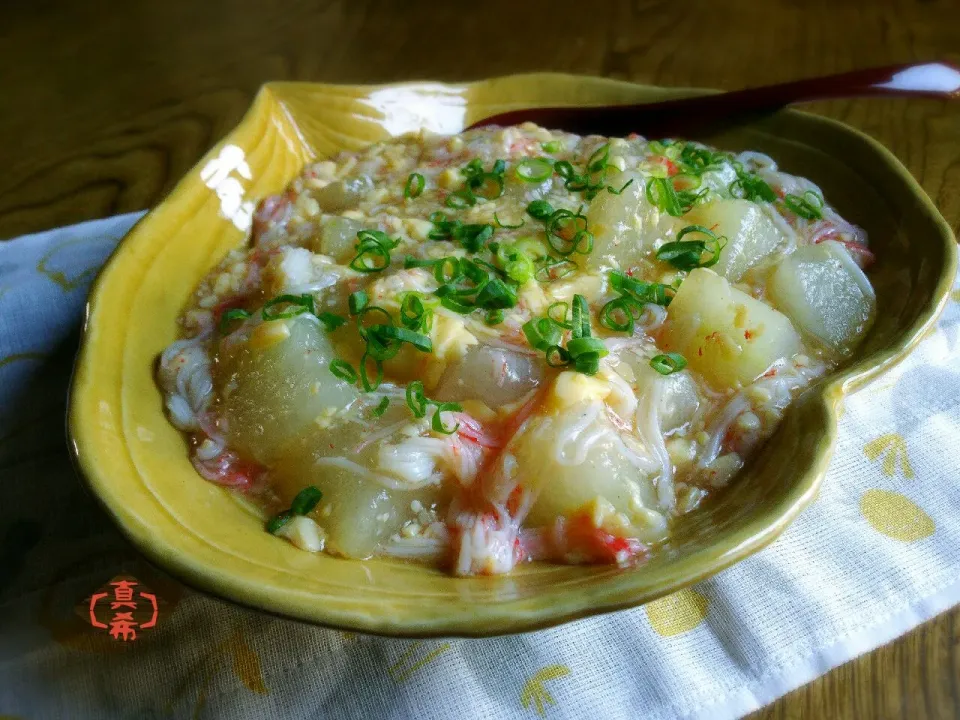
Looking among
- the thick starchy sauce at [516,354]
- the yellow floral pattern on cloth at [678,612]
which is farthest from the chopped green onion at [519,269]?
the yellow floral pattern on cloth at [678,612]

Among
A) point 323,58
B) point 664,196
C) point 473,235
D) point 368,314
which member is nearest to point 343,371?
point 368,314

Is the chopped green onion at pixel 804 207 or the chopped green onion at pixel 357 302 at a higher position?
Answer: the chopped green onion at pixel 804 207

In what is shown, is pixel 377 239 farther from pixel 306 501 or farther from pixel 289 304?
pixel 306 501

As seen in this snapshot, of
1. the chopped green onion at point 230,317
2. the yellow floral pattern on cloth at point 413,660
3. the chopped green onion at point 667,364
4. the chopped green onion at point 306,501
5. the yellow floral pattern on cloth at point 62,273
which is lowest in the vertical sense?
the yellow floral pattern on cloth at point 413,660

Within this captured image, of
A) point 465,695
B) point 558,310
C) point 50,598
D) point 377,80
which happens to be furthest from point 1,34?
point 465,695

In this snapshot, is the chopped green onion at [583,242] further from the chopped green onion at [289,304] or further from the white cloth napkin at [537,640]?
the white cloth napkin at [537,640]

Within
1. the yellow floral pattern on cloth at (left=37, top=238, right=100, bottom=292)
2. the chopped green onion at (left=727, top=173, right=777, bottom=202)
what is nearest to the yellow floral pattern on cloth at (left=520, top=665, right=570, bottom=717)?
the chopped green onion at (left=727, top=173, right=777, bottom=202)

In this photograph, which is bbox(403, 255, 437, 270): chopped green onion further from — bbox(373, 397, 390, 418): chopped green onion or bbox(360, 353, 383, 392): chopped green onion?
bbox(373, 397, 390, 418): chopped green onion
